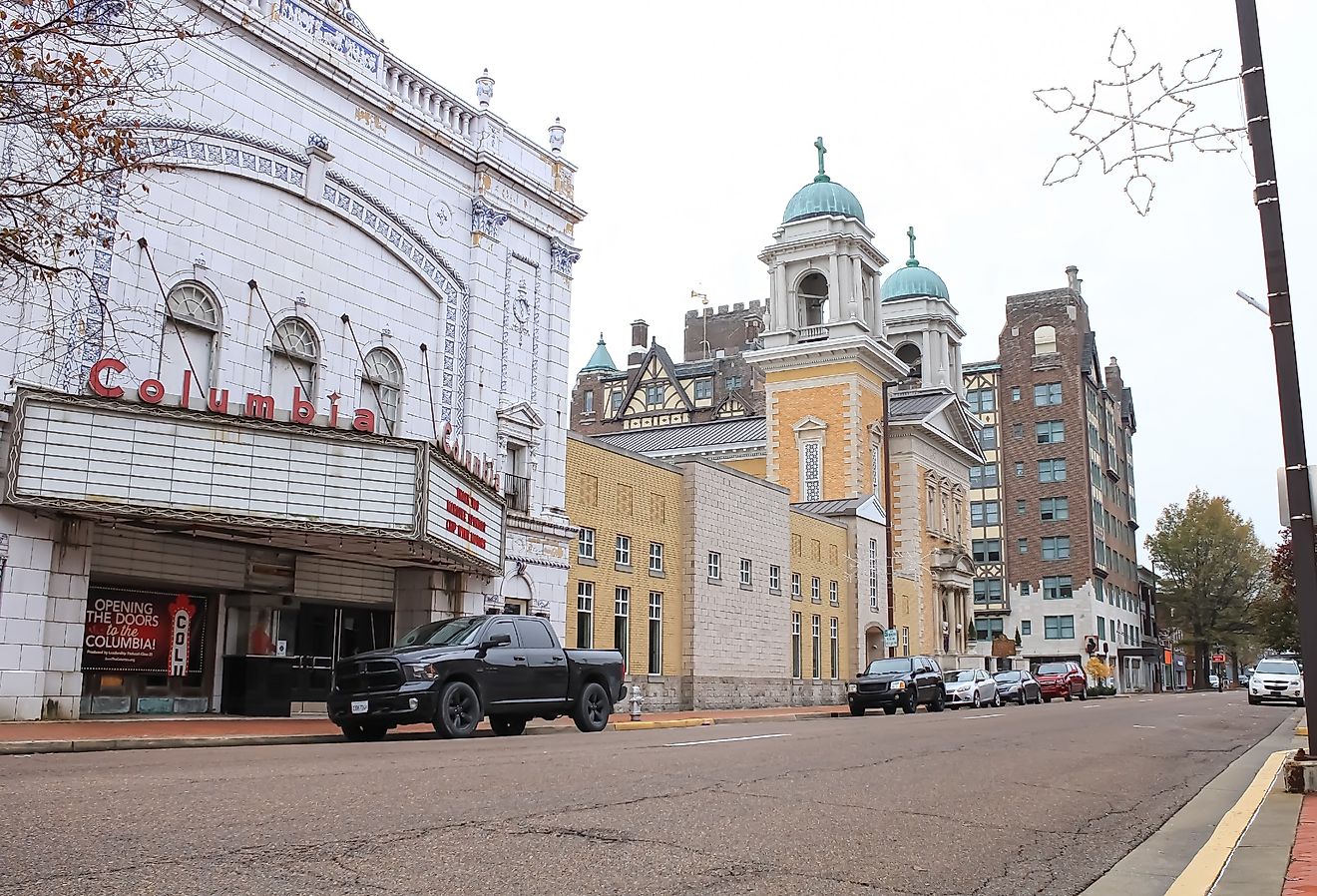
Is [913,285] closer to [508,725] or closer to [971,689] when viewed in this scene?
[971,689]

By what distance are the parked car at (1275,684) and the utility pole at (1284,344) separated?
112ft

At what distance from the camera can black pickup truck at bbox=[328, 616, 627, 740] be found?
55.8 ft

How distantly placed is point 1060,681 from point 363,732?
42841 millimetres

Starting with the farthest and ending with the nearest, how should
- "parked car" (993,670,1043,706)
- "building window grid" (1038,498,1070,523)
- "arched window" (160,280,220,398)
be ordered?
"building window grid" (1038,498,1070,523)
"parked car" (993,670,1043,706)
"arched window" (160,280,220,398)

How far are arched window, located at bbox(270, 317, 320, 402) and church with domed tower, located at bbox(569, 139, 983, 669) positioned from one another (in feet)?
92.5

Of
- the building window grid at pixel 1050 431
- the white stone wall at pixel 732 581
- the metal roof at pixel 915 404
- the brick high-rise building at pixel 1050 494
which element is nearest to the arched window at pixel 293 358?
the white stone wall at pixel 732 581

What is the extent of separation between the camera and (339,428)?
2155cm

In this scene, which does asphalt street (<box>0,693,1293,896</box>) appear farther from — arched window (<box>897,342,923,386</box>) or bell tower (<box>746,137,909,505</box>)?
arched window (<box>897,342,923,386</box>)

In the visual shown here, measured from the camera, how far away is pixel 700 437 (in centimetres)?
6656

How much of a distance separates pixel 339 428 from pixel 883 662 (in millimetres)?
19791

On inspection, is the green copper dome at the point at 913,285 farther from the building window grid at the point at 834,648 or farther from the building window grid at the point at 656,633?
the building window grid at the point at 656,633

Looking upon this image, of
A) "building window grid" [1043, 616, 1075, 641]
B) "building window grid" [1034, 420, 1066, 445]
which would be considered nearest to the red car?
"building window grid" [1043, 616, 1075, 641]

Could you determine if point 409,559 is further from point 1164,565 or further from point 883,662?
point 1164,565

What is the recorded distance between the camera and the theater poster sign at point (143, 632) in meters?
21.2
